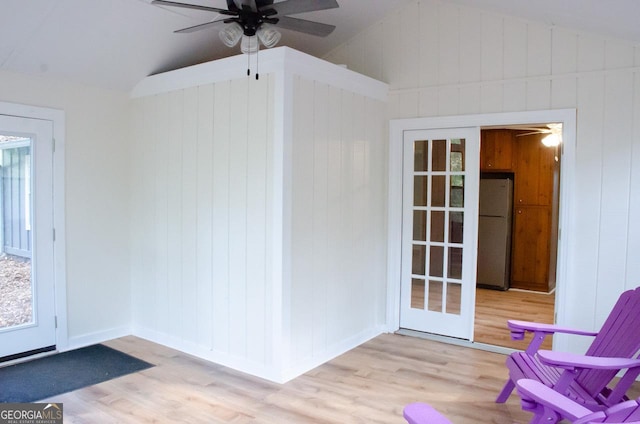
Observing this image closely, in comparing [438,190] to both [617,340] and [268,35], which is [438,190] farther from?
[268,35]

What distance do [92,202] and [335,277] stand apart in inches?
92.2

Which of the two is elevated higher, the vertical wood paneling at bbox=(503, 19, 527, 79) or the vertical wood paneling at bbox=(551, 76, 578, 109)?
the vertical wood paneling at bbox=(503, 19, 527, 79)

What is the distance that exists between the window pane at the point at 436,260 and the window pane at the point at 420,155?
0.79m

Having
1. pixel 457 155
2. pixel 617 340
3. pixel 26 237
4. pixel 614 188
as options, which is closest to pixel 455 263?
Result: pixel 457 155

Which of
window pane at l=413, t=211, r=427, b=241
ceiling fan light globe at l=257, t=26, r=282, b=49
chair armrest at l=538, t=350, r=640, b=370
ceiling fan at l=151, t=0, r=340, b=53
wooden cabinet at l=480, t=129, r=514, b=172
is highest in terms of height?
ceiling fan at l=151, t=0, r=340, b=53

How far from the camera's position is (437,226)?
4.71 meters

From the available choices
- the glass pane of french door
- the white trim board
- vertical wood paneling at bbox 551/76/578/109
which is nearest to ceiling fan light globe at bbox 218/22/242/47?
the white trim board

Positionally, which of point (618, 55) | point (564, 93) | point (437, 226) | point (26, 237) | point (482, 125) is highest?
point (618, 55)

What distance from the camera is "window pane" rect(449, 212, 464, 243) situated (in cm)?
460

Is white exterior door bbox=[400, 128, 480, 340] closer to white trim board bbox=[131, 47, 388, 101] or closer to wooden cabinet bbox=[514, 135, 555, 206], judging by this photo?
white trim board bbox=[131, 47, 388, 101]

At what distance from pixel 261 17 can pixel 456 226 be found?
9.11 ft

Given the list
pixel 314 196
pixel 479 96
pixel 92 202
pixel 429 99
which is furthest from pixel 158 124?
pixel 479 96

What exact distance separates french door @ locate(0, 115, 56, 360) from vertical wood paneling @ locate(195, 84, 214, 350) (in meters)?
1.27

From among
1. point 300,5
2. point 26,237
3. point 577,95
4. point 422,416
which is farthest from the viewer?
point 26,237
